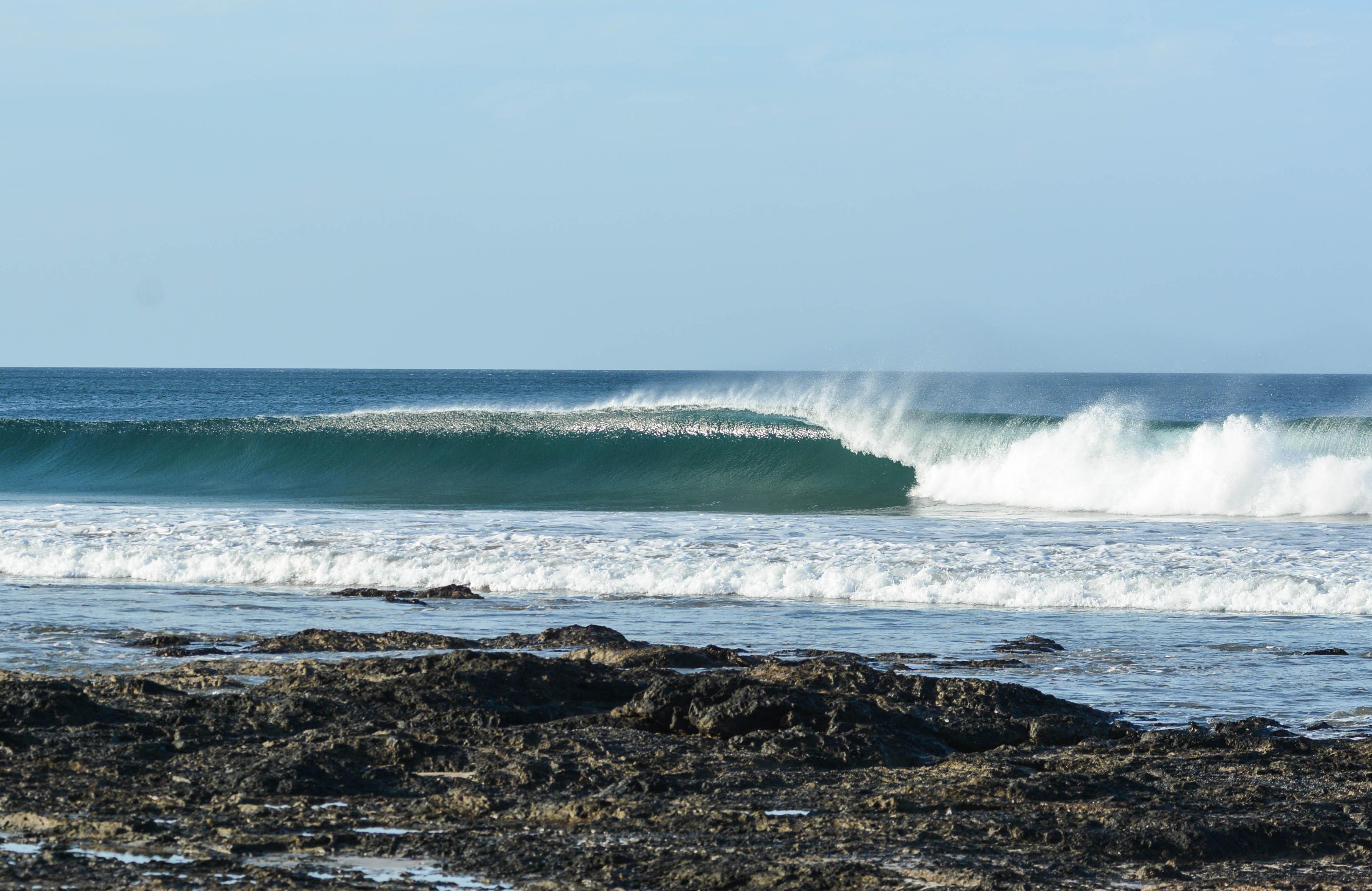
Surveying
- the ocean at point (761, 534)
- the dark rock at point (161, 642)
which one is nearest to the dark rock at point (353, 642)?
the dark rock at point (161, 642)

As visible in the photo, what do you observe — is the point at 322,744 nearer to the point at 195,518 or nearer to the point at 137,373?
the point at 195,518

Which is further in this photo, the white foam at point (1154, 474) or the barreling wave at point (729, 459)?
the barreling wave at point (729, 459)

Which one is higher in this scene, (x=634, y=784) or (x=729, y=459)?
(x=729, y=459)

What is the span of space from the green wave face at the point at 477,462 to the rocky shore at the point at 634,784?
14.5 m

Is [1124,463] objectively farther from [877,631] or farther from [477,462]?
[877,631]

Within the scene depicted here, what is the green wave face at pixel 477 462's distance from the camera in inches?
909

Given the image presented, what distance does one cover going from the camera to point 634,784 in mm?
4867

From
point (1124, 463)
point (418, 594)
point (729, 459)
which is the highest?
point (1124, 463)

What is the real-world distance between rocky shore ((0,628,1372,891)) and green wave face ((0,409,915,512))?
14.5 metres

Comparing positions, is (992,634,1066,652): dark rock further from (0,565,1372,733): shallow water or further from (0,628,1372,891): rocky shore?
(0,628,1372,891): rocky shore

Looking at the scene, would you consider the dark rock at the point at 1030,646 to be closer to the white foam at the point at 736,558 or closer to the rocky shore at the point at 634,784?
the rocky shore at the point at 634,784

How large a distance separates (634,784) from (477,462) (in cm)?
2230

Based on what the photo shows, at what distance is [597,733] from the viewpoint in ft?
18.9

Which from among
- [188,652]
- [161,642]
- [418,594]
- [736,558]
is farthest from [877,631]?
[161,642]
